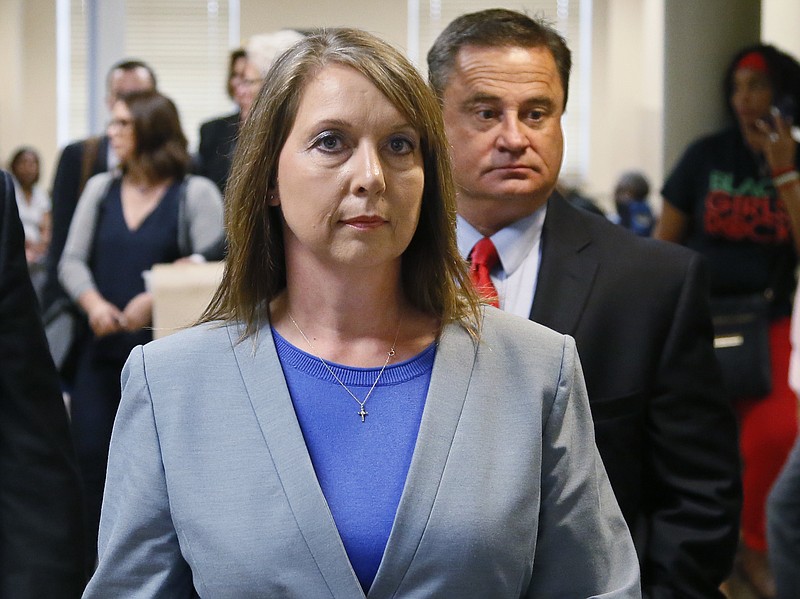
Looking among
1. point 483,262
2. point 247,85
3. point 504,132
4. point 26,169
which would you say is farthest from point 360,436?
point 26,169

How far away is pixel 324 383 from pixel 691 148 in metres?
3.09

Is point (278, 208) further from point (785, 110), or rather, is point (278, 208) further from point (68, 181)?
point (785, 110)

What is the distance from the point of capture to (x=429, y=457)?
1.65m

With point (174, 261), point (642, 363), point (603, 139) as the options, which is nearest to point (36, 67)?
point (603, 139)

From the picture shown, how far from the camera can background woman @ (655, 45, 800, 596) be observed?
428cm

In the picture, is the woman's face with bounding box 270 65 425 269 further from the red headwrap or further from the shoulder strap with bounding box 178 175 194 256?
the red headwrap

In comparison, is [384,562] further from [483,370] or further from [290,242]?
[290,242]

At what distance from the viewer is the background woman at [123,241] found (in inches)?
157

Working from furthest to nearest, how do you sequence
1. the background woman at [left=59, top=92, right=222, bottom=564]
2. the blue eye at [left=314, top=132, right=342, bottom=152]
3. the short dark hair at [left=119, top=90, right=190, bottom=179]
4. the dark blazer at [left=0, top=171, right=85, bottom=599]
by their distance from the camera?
the short dark hair at [left=119, top=90, right=190, bottom=179], the background woman at [left=59, top=92, right=222, bottom=564], the dark blazer at [left=0, top=171, right=85, bottom=599], the blue eye at [left=314, top=132, right=342, bottom=152]

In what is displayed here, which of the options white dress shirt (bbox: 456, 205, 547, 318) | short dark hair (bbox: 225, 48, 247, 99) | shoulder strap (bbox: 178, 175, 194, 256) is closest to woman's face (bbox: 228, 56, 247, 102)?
short dark hair (bbox: 225, 48, 247, 99)

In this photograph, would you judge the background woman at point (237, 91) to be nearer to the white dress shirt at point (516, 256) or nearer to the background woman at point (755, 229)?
the background woman at point (755, 229)

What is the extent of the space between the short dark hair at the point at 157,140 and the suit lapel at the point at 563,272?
203 cm

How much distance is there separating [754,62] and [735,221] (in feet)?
2.37

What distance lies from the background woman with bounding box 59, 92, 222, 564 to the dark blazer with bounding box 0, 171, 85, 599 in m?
2.04
